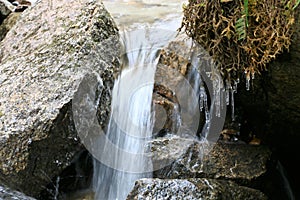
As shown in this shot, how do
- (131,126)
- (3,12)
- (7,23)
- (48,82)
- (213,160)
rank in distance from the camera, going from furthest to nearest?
(3,12) < (7,23) < (131,126) < (48,82) < (213,160)

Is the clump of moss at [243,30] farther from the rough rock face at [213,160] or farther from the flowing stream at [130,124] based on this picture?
the flowing stream at [130,124]

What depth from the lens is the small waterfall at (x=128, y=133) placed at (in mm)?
3443

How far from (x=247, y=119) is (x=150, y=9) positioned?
2.63 m

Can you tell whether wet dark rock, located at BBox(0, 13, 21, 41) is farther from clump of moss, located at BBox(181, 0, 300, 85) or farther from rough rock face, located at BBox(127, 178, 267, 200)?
rough rock face, located at BBox(127, 178, 267, 200)

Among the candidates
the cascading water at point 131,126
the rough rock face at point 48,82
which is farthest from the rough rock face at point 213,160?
the rough rock face at point 48,82

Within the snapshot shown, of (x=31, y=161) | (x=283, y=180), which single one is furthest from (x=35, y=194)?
(x=283, y=180)

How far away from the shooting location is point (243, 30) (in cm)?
256

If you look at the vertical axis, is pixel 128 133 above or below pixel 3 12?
below

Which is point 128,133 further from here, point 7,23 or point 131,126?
point 7,23

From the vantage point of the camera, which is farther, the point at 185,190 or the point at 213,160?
the point at 213,160

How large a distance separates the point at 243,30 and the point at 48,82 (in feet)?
4.79

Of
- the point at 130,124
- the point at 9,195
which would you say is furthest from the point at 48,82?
the point at 9,195

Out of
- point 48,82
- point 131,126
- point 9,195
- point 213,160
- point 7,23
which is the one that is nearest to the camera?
point 9,195

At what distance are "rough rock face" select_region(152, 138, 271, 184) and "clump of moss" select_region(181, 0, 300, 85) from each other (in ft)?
2.00
